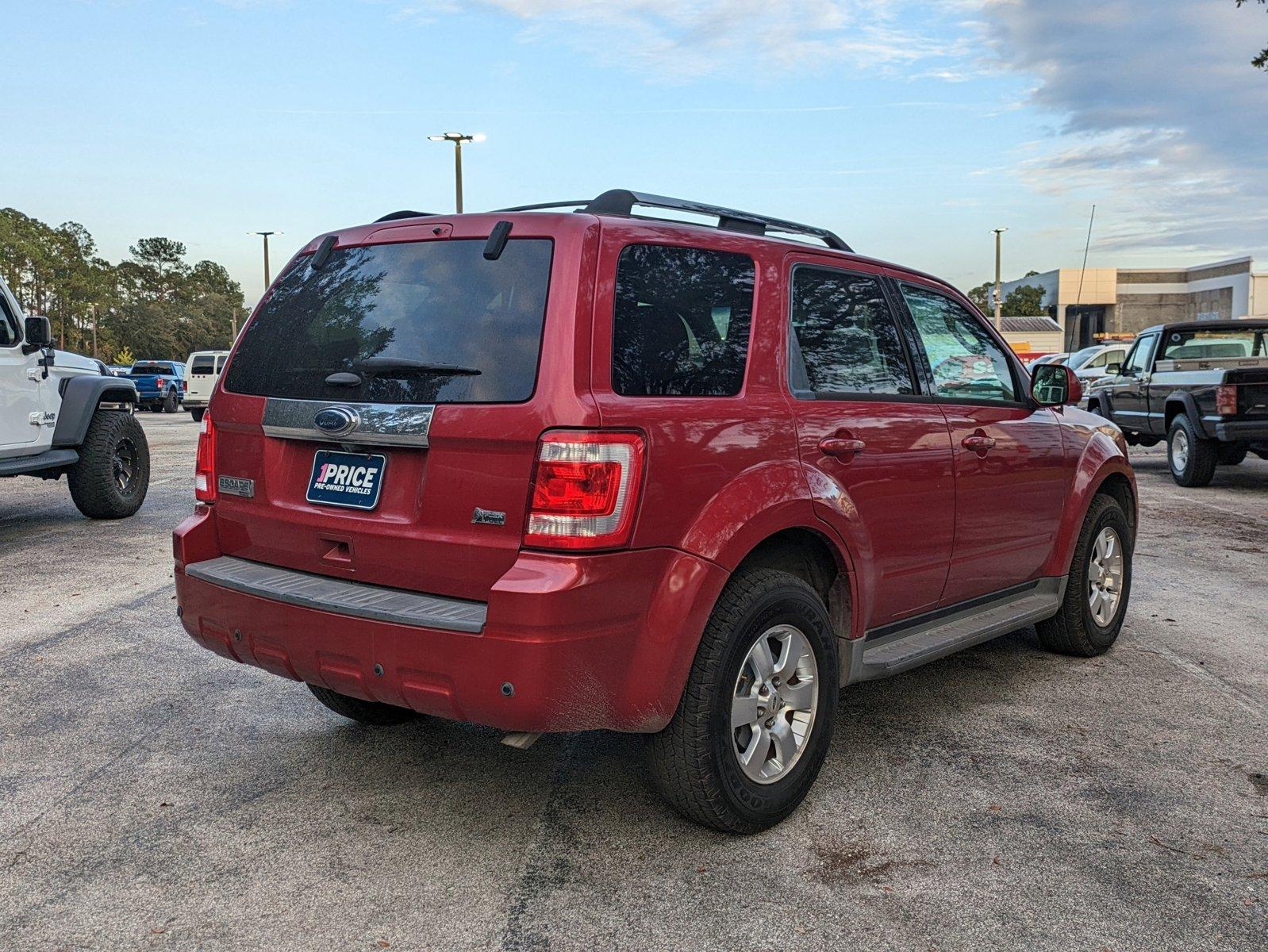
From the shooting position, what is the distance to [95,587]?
717cm

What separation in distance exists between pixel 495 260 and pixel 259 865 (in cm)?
183

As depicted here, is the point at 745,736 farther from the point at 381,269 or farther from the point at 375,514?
the point at 381,269

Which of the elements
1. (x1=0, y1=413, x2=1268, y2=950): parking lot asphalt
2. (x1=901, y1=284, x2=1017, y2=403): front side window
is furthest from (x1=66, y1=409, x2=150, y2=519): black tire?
(x1=901, y1=284, x2=1017, y2=403): front side window

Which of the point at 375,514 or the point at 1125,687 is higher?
the point at 375,514

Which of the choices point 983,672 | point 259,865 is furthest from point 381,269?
point 983,672

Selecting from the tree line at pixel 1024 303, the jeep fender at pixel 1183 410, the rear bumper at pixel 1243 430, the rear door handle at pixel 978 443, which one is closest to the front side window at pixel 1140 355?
the jeep fender at pixel 1183 410

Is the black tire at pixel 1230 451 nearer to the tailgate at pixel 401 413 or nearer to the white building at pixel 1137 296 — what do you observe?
the tailgate at pixel 401 413

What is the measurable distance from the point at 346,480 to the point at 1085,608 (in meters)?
3.62

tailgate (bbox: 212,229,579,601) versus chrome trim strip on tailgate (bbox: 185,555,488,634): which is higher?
tailgate (bbox: 212,229,579,601)

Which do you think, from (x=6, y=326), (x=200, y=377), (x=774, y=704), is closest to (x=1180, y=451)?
(x=774, y=704)

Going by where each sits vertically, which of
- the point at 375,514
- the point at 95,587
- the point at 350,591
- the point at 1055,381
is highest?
the point at 1055,381

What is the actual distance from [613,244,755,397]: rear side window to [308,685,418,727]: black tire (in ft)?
6.12

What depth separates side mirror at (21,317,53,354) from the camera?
890 cm

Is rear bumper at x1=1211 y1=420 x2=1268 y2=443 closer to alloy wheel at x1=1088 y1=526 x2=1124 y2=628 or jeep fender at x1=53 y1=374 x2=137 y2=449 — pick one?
alloy wheel at x1=1088 y1=526 x2=1124 y2=628
